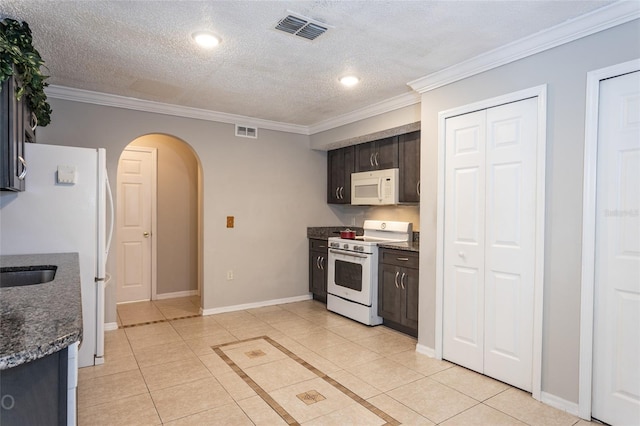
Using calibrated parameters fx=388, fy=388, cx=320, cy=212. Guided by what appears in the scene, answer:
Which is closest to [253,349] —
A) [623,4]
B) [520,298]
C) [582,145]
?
[520,298]

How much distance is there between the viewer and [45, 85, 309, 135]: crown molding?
3.79 metres

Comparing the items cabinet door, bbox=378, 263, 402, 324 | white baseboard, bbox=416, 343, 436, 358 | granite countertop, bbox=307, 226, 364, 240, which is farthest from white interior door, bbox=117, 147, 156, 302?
white baseboard, bbox=416, 343, 436, 358

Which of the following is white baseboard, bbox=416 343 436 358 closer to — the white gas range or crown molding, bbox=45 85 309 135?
the white gas range

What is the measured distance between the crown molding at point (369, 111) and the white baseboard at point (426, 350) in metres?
2.29

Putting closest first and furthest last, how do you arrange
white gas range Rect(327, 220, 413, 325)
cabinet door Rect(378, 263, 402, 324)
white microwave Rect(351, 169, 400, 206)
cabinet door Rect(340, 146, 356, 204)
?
1. cabinet door Rect(378, 263, 402, 324)
2. white gas range Rect(327, 220, 413, 325)
3. white microwave Rect(351, 169, 400, 206)
4. cabinet door Rect(340, 146, 356, 204)

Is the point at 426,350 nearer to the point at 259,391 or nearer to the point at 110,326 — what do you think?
the point at 259,391

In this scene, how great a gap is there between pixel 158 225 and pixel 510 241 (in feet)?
14.7

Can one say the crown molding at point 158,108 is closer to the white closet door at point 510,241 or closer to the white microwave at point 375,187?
the white microwave at point 375,187

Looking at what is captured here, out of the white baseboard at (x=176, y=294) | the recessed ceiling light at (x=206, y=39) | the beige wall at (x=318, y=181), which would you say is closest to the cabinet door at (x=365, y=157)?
the beige wall at (x=318, y=181)

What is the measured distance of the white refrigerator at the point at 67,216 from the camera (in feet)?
9.16

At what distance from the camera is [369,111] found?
4.32 metres

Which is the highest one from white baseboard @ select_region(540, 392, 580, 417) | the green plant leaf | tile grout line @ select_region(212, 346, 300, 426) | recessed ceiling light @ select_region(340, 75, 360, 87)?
recessed ceiling light @ select_region(340, 75, 360, 87)

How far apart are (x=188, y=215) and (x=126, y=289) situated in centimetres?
128

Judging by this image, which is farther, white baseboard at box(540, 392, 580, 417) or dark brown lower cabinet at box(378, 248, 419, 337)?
dark brown lower cabinet at box(378, 248, 419, 337)
